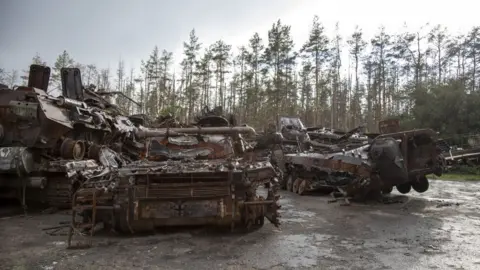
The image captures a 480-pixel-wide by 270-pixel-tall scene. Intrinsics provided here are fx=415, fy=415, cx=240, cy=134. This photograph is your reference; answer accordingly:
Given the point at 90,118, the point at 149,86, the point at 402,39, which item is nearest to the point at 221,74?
the point at 149,86

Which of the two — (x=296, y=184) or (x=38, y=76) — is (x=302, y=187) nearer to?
(x=296, y=184)

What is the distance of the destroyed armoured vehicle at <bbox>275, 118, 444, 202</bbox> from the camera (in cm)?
967

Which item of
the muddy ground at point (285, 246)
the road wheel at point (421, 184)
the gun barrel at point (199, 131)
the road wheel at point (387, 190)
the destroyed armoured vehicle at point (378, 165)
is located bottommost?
the muddy ground at point (285, 246)

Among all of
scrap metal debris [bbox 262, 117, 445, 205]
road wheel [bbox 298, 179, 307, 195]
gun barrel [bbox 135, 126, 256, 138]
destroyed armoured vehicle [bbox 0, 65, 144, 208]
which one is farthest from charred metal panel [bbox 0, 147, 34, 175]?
road wheel [bbox 298, 179, 307, 195]

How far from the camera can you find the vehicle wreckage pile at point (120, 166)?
217 inches

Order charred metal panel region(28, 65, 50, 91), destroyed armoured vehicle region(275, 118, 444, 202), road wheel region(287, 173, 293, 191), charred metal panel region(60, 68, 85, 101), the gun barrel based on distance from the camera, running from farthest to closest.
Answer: road wheel region(287, 173, 293, 191) → charred metal panel region(60, 68, 85, 101) → charred metal panel region(28, 65, 50, 91) → destroyed armoured vehicle region(275, 118, 444, 202) → the gun barrel

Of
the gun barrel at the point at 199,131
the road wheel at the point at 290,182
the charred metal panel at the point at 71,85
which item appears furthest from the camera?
the road wheel at the point at 290,182

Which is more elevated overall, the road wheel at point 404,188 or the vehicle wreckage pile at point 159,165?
the vehicle wreckage pile at point 159,165

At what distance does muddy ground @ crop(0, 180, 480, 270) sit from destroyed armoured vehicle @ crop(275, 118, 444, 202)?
5.73ft

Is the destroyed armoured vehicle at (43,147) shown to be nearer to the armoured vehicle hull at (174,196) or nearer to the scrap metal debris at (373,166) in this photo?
the armoured vehicle hull at (174,196)

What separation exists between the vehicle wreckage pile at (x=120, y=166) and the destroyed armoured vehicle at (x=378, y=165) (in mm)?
3069

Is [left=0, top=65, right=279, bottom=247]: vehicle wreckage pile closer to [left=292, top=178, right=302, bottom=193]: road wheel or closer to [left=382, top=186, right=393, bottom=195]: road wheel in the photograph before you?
[left=292, top=178, right=302, bottom=193]: road wheel

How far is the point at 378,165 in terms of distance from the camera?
382 inches

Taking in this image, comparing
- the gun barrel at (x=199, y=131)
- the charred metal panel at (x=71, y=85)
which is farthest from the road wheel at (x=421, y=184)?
the charred metal panel at (x=71, y=85)
